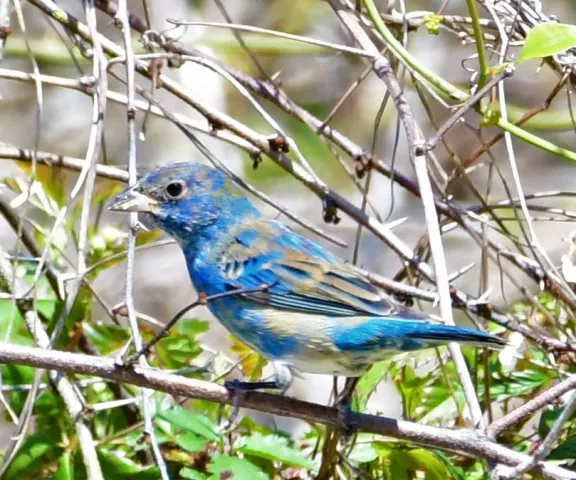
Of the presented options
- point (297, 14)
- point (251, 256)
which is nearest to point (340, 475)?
point (251, 256)

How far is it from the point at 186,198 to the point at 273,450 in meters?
1.09

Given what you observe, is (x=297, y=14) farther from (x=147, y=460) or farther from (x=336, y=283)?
(x=147, y=460)

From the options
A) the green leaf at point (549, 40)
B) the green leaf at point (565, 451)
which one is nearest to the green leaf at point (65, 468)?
the green leaf at point (565, 451)

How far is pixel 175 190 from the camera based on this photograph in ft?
12.5

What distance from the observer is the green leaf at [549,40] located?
8.79 ft

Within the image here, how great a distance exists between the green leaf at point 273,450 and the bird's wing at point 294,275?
1.72ft

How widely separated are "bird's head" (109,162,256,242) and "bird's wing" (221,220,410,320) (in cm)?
12

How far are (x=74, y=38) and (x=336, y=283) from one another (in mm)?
1283

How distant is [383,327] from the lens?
3303 mm

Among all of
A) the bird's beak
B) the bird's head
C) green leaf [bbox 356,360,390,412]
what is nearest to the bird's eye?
the bird's head

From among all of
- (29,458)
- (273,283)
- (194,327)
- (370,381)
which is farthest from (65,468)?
(370,381)

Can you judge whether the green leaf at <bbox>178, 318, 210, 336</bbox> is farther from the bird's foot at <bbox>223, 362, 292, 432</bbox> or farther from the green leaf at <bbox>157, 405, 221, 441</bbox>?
the green leaf at <bbox>157, 405, 221, 441</bbox>

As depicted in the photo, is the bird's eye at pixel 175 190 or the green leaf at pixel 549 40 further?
the bird's eye at pixel 175 190

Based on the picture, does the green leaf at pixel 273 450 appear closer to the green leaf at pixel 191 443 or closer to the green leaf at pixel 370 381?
the green leaf at pixel 191 443
